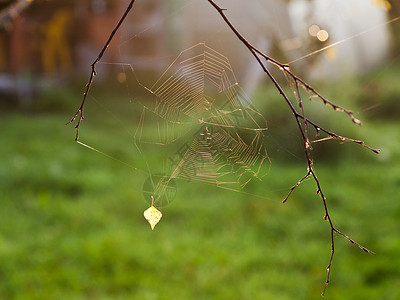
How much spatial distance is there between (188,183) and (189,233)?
3.73 ft

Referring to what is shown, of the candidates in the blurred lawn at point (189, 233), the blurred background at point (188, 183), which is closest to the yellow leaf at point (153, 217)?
the blurred background at point (188, 183)

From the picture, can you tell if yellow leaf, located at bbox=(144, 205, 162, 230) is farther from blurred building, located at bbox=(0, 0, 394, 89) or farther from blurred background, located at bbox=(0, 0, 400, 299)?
blurred building, located at bbox=(0, 0, 394, 89)

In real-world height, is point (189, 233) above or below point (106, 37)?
below

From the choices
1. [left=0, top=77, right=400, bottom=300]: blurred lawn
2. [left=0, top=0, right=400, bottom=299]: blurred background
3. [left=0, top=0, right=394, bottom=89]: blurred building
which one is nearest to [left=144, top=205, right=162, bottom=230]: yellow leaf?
[left=0, top=0, right=400, bottom=299]: blurred background

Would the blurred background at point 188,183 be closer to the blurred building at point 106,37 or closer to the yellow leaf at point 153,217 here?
the blurred building at point 106,37

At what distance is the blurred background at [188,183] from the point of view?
136 inches

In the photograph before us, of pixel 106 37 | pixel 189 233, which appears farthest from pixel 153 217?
pixel 106 37

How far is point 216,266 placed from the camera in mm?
3613

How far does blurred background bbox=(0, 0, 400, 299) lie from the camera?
11.3 ft

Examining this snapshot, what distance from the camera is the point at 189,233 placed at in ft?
13.3

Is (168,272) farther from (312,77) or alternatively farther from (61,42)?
(61,42)

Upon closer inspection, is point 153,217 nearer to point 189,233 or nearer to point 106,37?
point 189,233

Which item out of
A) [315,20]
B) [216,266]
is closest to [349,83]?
[315,20]

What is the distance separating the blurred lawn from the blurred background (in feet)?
0.05
